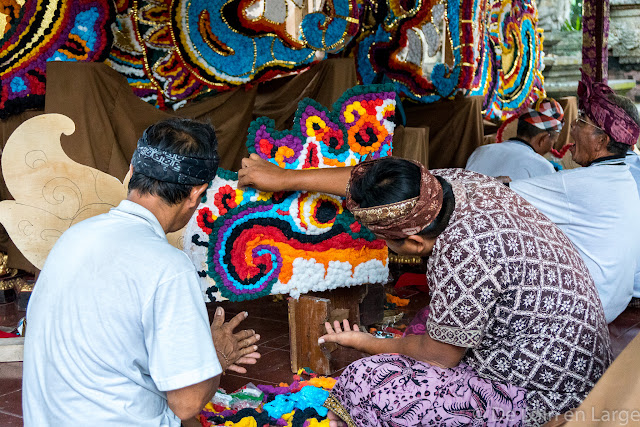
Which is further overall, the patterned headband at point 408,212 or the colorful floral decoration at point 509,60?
the colorful floral decoration at point 509,60

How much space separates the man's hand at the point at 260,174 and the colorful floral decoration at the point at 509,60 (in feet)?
9.49

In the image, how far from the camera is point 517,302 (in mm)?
1953

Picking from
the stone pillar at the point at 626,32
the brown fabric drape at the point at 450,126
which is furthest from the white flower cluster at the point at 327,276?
the stone pillar at the point at 626,32

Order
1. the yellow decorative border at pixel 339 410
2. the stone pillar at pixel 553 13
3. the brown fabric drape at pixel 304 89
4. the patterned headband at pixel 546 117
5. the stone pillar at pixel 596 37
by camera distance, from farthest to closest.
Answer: the stone pillar at pixel 553 13, the stone pillar at pixel 596 37, the patterned headband at pixel 546 117, the brown fabric drape at pixel 304 89, the yellow decorative border at pixel 339 410

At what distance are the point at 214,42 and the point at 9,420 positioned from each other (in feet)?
7.88

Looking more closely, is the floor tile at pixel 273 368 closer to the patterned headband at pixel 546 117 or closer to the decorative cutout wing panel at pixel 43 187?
the decorative cutout wing panel at pixel 43 187

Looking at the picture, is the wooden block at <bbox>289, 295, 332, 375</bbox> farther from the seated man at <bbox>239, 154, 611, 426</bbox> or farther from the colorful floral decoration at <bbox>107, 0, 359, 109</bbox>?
the colorful floral decoration at <bbox>107, 0, 359, 109</bbox>

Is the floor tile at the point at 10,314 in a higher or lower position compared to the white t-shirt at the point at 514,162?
lower

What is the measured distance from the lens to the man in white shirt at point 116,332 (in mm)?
1534

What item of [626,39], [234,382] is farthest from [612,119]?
[626,39]

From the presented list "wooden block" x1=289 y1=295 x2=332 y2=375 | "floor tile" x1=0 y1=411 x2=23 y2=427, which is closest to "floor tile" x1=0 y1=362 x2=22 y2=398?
"floor tile" x1=0 y1=411 x2=23 y2=427

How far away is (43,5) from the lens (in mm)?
3529

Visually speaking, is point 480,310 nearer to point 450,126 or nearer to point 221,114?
point 221,114

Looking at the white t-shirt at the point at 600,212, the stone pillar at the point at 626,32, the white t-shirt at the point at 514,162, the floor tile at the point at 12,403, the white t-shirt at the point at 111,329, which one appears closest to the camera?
the white t-shirt at the point at 111,329
